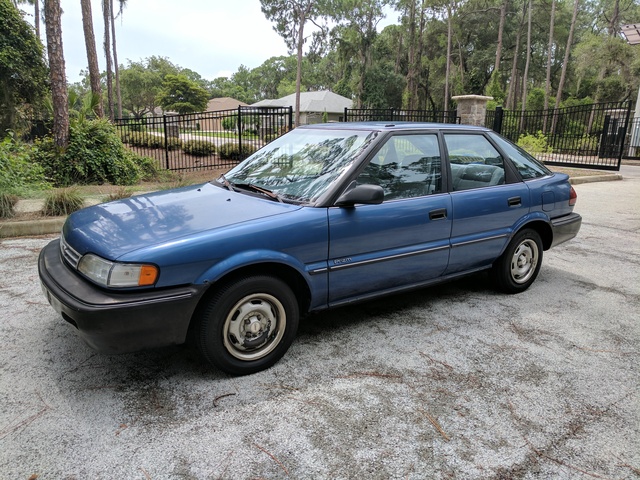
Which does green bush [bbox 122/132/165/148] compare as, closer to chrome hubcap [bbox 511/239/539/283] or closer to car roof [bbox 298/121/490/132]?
car roof [bbox 298/121/490/132]

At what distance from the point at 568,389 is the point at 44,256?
369 cm

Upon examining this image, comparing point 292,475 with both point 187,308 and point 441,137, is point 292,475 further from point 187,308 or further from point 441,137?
point 441,137

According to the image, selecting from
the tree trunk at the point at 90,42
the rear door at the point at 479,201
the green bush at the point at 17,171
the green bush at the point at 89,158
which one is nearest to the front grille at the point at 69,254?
the rear door at the point at 479,201

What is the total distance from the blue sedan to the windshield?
1cm

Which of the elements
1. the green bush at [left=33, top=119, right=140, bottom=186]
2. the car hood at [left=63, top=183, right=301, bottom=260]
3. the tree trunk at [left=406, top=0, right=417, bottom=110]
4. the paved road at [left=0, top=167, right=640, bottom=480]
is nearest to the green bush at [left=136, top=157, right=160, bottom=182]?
the green bush at [left=33, top=119, right=140, bottom=186]

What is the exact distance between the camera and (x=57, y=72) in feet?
32.7

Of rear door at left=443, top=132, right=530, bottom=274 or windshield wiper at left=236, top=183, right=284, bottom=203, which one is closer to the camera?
windshield wiper at left=236, top=183, right=284, bottom=203

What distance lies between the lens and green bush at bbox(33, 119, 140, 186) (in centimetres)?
1018

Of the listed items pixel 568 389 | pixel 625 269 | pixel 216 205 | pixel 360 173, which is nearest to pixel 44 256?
pixel 216 205

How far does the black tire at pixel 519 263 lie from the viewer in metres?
4.42

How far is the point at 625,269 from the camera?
5445 mm

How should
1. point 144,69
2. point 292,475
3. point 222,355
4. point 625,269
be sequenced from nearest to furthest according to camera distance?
point 292,475, point 222,355, point 625,269, point 144,69

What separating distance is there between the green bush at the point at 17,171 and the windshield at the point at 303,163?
5.29 m

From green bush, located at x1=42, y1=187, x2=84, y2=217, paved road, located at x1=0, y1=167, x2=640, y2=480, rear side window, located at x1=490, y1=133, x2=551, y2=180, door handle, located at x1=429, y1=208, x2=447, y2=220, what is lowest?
paved road, located at x1=0, y1=167, x2=640, y2=480
